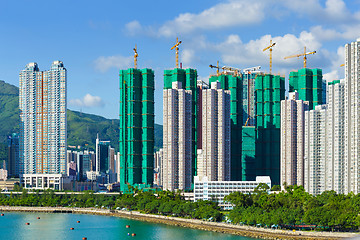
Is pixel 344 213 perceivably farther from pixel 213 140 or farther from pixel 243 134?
pixel 243 134

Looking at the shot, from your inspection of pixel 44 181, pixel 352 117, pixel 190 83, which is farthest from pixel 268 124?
pixel 44 181

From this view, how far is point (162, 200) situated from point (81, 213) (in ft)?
84.0

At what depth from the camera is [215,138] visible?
504 ft

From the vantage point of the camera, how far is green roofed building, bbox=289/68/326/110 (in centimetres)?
17438

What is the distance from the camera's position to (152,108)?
16212 cm

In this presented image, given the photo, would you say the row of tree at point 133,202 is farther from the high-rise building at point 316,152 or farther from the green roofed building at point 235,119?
the green roofed building at point 235,119

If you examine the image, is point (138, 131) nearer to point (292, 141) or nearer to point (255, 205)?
point (292, 141)

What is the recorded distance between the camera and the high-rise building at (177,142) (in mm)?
149375

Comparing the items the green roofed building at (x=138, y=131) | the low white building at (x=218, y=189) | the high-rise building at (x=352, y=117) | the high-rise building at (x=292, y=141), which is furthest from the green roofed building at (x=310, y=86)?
the high-rise building at (x=352, y=117)

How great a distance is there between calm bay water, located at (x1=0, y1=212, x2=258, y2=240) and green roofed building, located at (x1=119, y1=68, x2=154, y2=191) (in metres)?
27.1

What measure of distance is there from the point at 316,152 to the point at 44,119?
92.5 m

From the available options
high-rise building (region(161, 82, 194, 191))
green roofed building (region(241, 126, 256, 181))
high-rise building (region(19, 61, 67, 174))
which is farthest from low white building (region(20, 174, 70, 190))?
green roofed building (region(241, 126, 256, 181))

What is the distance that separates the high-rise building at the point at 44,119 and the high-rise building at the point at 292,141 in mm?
68210

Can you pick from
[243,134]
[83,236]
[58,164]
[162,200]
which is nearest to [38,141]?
[58,164]
